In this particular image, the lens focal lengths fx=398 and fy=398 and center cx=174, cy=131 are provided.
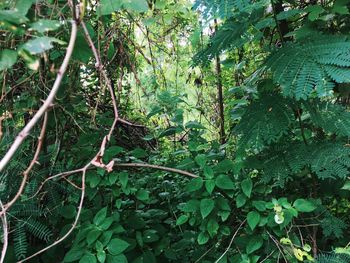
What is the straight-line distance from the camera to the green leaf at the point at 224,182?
189 centimetres

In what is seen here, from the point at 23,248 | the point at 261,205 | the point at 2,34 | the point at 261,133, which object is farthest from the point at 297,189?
the point at 2,34

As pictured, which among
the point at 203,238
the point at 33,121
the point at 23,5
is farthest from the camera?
the point at 203,238

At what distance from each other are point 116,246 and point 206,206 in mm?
448

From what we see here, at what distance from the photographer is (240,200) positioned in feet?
6.23

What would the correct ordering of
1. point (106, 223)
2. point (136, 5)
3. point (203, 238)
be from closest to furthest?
1. point (136, 5)
2. point (106, 223)
3. point (203, 238)

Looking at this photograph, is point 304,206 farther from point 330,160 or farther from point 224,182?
point 224,182

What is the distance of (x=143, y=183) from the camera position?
2.33 metres

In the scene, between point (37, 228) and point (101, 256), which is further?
point (37, 228)

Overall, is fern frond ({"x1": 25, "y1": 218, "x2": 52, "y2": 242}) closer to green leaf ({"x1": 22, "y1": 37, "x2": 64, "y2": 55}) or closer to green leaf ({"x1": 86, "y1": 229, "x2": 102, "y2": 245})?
green leaf ({"x1": 86, "y1": 229, "x2": 102, "y2": 245})

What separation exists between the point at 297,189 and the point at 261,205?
0.48m

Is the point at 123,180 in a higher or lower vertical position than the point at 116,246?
higher

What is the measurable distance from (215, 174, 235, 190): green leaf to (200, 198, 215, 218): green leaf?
0.09 meters

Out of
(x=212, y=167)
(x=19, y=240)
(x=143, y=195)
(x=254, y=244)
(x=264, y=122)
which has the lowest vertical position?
(x=254, y=244)

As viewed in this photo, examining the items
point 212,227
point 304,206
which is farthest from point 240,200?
point 304,206
